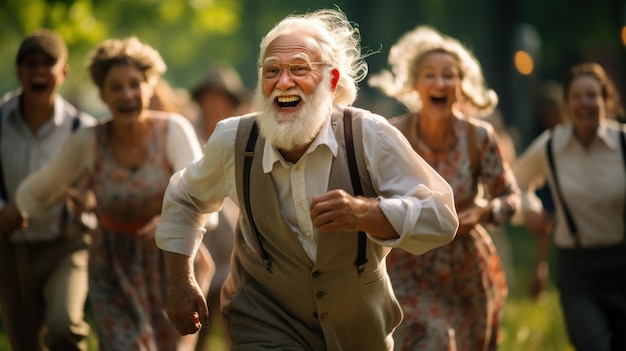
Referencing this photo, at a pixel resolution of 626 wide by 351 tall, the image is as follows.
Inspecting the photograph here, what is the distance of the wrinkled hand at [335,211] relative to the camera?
5.32 metres

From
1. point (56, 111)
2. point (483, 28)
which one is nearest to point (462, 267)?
point (56, 111)

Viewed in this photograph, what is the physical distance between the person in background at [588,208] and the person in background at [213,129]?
291 centimetres

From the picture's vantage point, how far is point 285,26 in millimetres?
6152

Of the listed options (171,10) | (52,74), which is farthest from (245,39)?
(52,74)

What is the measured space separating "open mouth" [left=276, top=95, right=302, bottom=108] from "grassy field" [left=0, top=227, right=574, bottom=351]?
463 centimetres

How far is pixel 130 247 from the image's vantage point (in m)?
7.99

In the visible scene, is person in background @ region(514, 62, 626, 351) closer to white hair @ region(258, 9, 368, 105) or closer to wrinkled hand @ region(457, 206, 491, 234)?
wrinkled hand @ region(457, 206, 491, 234)

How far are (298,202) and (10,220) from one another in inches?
113

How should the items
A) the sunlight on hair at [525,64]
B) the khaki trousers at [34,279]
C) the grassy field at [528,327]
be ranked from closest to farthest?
1. the khaki trousers at [34,279]
2. the grassy field at [528,327]
3. the sunlight on hair at [525,64]

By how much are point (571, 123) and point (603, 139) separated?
0.27 meters

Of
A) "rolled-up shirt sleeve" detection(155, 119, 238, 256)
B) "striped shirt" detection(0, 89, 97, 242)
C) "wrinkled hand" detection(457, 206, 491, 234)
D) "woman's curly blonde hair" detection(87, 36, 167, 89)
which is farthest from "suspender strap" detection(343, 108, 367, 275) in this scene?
"striped shirt" detection(0, 89, 97, 242)

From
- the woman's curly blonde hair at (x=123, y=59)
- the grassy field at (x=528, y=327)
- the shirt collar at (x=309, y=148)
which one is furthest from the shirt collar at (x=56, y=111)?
the shirt collar at (x=309, y=148)

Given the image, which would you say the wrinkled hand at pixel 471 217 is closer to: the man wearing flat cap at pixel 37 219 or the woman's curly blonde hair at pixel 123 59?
the woman's curly blonde hair at pixel 123 59

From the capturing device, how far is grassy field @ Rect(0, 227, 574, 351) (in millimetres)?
11133
